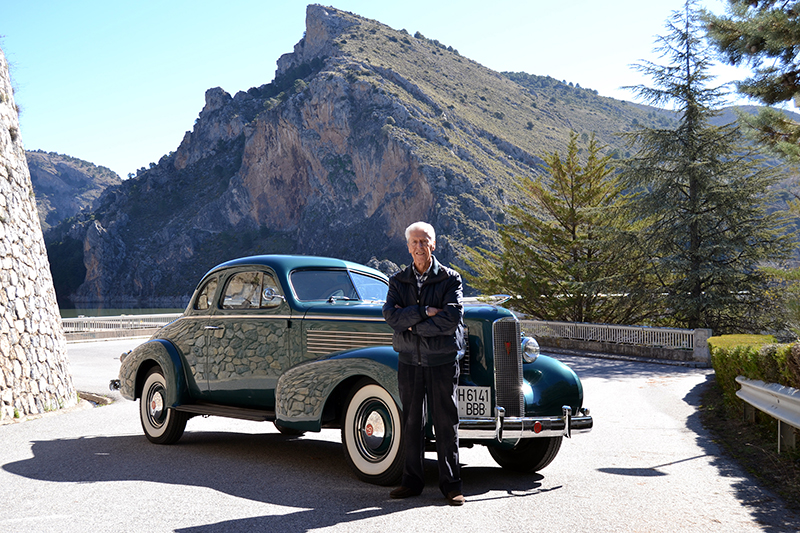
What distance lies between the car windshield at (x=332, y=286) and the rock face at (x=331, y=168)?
275 feet

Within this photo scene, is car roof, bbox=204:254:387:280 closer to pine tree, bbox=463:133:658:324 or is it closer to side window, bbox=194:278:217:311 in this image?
side window, bbox=194:278:217:311

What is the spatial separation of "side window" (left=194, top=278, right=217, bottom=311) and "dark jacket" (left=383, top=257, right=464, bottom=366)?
3106 mm

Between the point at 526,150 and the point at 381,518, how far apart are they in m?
114

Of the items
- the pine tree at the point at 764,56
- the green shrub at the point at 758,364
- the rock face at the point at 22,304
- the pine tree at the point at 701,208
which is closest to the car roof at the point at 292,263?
the green shrub at the point at 758,364

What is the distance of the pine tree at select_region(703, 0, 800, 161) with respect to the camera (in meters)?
10.4

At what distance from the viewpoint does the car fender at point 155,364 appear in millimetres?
7566

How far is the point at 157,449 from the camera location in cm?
754

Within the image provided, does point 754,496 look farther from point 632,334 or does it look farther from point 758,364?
point 632,334

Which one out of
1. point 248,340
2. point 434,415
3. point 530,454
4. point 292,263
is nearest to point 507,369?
point 434,415

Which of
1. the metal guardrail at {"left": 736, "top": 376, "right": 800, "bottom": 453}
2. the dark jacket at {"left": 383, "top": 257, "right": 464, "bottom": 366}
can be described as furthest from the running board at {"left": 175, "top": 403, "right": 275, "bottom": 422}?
the metal guardrail at {"left": 736, "top": 376, "right": 800, "bottom": 453}

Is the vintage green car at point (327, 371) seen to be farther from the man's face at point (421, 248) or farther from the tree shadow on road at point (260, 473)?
the man's face at point (421, 248)

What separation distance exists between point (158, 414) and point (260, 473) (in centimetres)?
225

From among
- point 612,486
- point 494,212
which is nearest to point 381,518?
point 612,486

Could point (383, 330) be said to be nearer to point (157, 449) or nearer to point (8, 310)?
point (157, 449)
